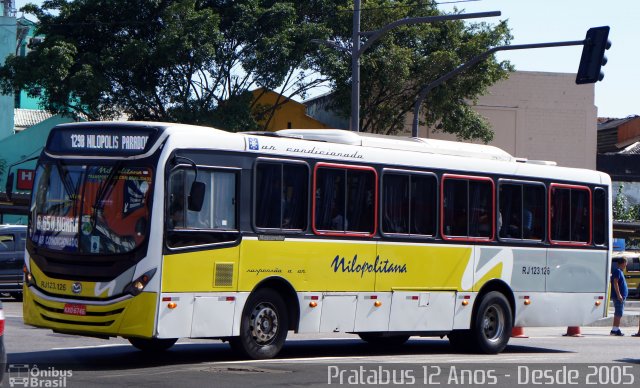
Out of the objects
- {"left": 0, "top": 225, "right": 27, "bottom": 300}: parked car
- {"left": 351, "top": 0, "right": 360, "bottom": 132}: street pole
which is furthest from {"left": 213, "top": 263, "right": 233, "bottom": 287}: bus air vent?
{"left": 0, "top": 225, "right": 27, "bottom": 300}: parked car

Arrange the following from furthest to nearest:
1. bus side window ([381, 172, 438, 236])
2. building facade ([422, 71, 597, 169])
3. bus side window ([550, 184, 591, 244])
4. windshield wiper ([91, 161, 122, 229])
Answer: building facade ([422, 71, 597, 169])
bus side window ([550, 184, 591, 244])
bus side window ([381, 172, 438, 236])
windshield wiper ([91, 161, 122, 229])

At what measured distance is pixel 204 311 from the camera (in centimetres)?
1350

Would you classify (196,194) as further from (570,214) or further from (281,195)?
(570,214)

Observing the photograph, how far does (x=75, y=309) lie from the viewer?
13.0 meters

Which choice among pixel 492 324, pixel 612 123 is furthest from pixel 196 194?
pixel 612 123

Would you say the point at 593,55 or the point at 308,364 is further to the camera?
the point at 593,55

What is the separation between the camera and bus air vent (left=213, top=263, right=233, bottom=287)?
13.7 meters

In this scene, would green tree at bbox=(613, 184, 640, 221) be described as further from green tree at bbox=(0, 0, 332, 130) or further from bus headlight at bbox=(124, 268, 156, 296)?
bus headlight at bbox=(124, 268, 156, 296)

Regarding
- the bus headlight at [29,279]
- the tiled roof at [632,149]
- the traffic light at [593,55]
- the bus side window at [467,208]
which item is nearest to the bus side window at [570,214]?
the bus side window at [467,208]

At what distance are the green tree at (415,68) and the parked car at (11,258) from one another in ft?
Result: 46.1

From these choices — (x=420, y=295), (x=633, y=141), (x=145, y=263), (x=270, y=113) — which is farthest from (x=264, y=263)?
(x=633, y=141)

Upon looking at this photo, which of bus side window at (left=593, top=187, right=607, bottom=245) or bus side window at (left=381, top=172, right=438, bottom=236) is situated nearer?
bus side window at (left=381, top=172, right=438, bottom=236)

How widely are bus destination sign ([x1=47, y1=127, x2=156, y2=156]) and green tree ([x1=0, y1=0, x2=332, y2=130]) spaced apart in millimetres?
21325

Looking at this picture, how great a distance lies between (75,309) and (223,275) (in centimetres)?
189
